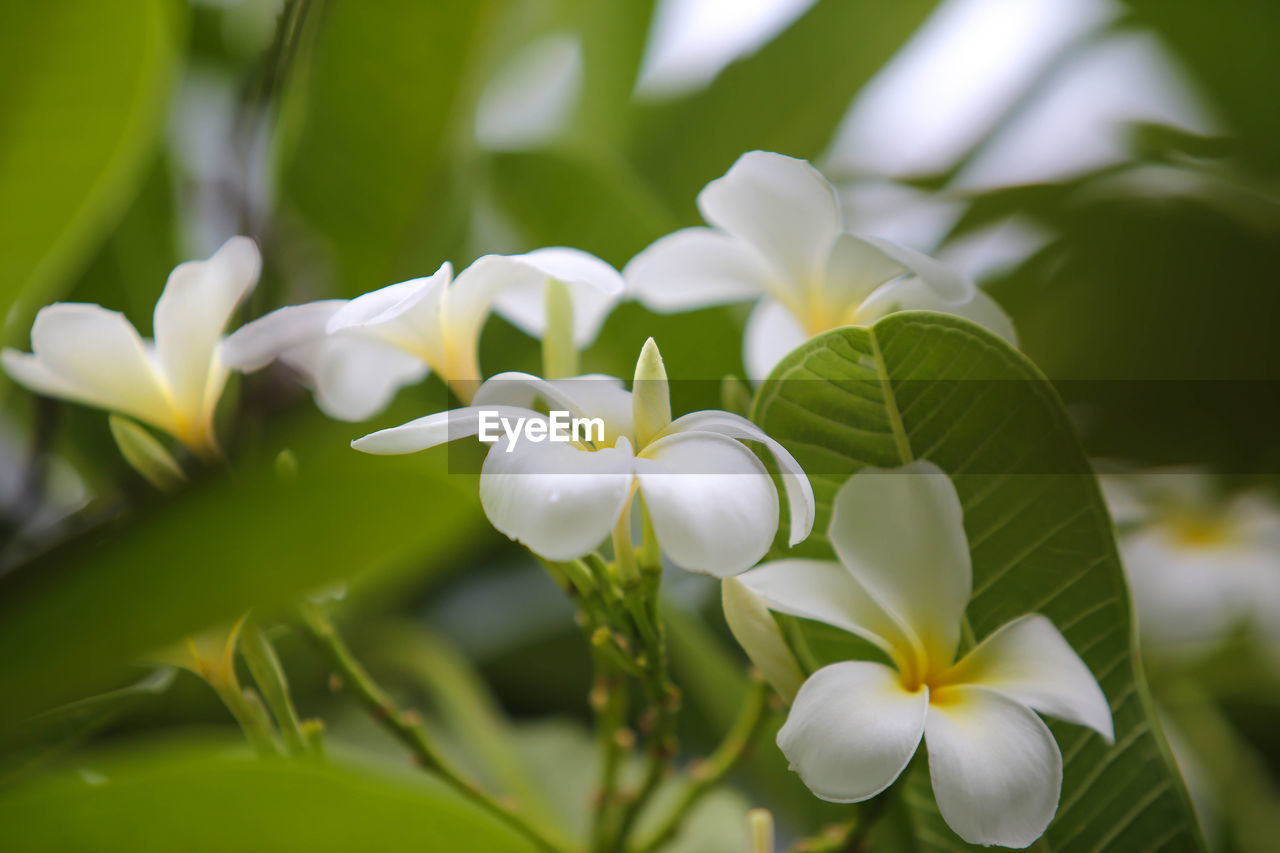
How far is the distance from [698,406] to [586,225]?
0.22 m

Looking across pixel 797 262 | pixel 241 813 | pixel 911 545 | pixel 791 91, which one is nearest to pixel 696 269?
pixel 797 262

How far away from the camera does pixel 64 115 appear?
0.30m

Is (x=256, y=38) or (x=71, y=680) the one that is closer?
(x=71, y=680)

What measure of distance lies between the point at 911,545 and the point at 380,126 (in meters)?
0.44

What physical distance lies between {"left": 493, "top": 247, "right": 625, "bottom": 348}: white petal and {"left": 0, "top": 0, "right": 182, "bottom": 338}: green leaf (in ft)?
0.45

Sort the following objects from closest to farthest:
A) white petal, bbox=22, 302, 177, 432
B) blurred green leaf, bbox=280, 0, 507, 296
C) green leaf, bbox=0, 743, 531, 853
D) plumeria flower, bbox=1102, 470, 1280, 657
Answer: green leaf, bbox=0, 743, 531, 853
white petal, bbox=22, 302, 177, 432
blurred green leaf, bbox=280, 0, 507, 296
plumeria flower, bbox=1102, 470, 1280, 657

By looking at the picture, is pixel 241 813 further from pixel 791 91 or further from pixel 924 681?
pixel 791 91

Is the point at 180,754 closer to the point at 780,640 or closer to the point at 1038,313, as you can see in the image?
the point at 780,640

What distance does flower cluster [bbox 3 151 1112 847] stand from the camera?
221 millimetres

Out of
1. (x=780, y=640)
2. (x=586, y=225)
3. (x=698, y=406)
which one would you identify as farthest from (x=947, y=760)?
(x=586, y=225)

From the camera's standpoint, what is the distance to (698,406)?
Answer: 384mm

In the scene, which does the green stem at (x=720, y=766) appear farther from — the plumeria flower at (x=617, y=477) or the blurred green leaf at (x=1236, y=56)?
the blurred green leaf at (x=1236, y=56)

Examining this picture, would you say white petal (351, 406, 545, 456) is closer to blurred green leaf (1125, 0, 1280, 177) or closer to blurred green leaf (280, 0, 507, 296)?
blurred green leaf (280, 0, 507, 296)

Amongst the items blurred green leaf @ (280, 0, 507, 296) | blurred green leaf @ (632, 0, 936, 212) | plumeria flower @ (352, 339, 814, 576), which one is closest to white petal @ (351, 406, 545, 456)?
plumeria flower @ (352, 339, 814, 576)
